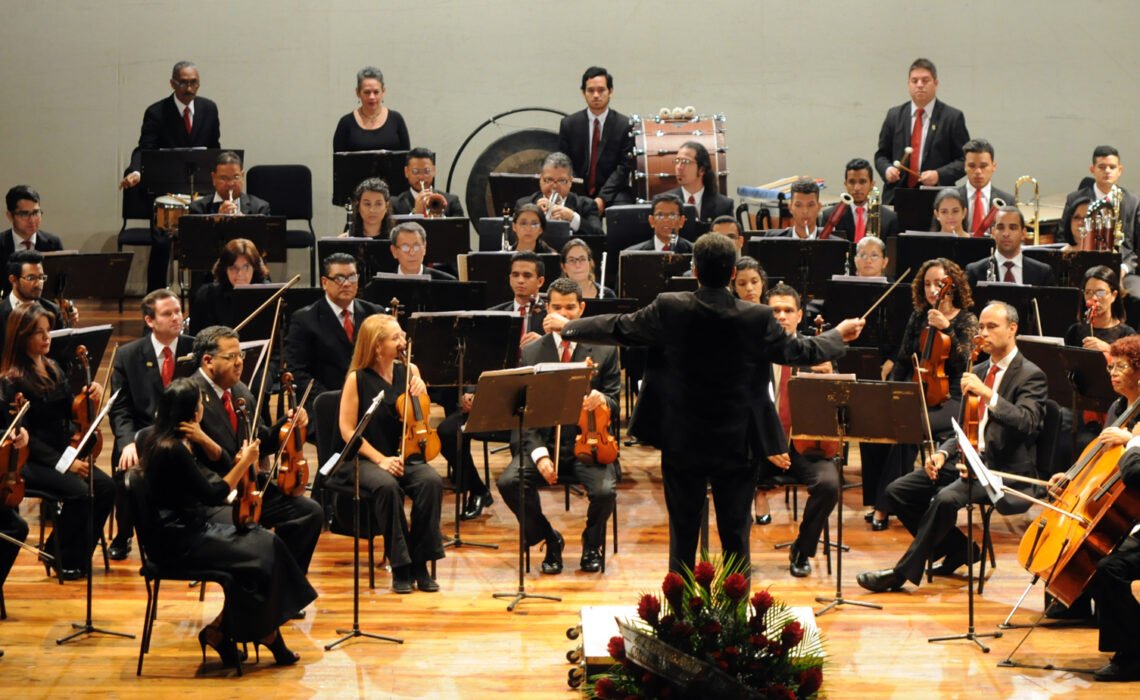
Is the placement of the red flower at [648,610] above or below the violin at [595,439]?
below

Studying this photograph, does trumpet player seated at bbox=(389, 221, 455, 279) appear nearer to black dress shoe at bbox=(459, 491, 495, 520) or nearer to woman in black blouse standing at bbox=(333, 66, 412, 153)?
black dress shoe at bbox=(459, 491, 495, 520)

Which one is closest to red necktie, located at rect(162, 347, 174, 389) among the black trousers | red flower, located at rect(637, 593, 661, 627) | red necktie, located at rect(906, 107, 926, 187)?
the black trousers

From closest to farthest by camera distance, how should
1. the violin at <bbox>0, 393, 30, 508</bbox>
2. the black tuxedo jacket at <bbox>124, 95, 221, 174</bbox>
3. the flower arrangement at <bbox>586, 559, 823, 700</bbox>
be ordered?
the flower arrangement at <bbox>586, 559, 823, 700</bbox> → the violin at <bbox>0, 393, 30, 508</bbox> → the black tuxedo jacket at <bbox>124, 95, 221, 174</bbox>

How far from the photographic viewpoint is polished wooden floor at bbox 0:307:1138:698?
201 inches

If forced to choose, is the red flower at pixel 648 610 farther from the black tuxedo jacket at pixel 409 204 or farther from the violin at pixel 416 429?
the black tuxedo jacket at pixel 409 204

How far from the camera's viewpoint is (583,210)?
9305 mm

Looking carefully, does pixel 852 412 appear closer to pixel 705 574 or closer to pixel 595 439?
pixel 595 439

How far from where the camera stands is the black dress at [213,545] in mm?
5066

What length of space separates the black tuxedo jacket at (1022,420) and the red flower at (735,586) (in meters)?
2.49

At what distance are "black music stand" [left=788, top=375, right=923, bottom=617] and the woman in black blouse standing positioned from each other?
4.72 meters

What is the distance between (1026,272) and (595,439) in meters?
2.93

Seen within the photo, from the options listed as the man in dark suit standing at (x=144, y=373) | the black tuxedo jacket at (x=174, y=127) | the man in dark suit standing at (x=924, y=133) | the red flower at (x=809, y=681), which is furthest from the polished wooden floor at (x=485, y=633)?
the black tuxedo jacket at (x=174, y=127)

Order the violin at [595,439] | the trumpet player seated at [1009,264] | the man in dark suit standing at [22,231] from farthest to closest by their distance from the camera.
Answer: the man in dark suit standing at [22,231] < the trumpet player seated at [1009,264] < the violin at [595,439]

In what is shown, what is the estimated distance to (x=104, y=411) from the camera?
17.4 feet
